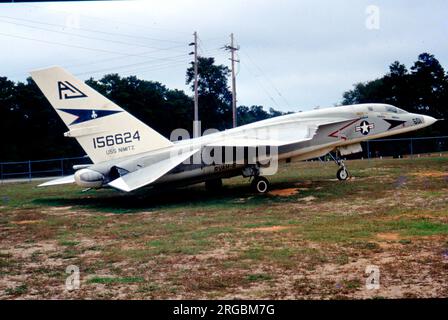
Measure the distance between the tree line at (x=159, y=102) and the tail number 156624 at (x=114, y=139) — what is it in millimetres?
13935

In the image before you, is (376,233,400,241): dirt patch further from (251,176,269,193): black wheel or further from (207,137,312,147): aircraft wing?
(251,176,269,193): black wheel

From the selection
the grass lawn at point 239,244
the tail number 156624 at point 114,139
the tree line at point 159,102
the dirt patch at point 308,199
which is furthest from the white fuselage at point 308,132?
the tree line at point 159,102

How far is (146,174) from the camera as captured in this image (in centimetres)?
1608

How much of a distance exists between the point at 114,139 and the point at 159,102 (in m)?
25.7

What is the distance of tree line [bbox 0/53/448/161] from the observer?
3241cm

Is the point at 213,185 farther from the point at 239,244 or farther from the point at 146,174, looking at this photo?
the point at 239,244

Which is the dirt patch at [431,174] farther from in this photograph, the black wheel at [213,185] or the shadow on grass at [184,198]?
the black wheel at [213,185]

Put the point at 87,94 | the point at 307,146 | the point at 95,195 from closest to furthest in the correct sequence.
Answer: the point at 87,94, the point at 307,146, the point at 95,195

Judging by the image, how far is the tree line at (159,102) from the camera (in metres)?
32.4

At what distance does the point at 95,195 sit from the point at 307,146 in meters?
9.73

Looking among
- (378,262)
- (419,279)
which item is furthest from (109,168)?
(419,279)

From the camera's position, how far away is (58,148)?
118ft

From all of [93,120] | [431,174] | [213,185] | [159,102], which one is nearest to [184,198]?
[213,185]
